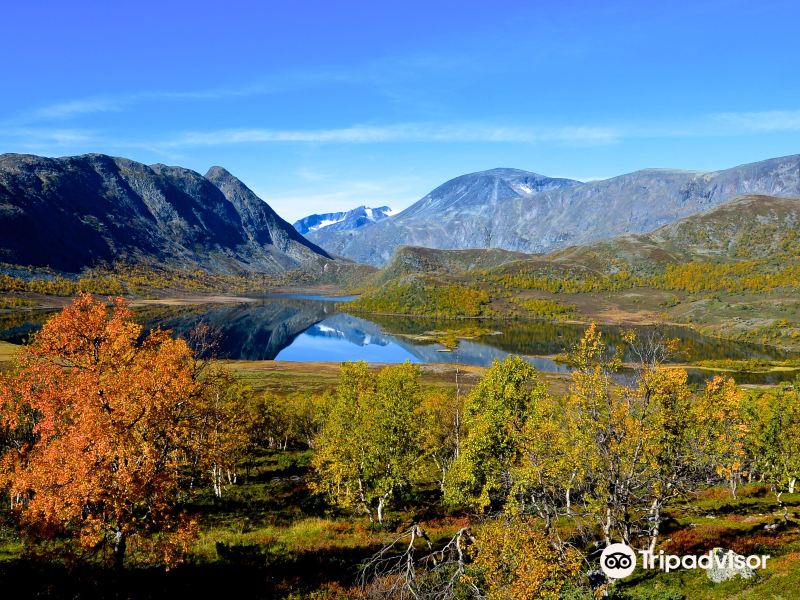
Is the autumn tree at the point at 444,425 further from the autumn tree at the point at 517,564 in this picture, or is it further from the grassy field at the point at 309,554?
the autumn tree at the point at 517,564

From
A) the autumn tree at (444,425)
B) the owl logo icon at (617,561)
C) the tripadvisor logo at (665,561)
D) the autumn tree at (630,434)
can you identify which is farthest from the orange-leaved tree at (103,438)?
the autumn tree at (444,425)

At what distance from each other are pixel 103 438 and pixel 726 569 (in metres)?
29.9

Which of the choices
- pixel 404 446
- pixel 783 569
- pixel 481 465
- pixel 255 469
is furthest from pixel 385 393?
pixel 255 469

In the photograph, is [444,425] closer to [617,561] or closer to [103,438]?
[617,561]

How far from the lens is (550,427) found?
28234 millimetres

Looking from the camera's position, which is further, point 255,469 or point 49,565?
point 255,469

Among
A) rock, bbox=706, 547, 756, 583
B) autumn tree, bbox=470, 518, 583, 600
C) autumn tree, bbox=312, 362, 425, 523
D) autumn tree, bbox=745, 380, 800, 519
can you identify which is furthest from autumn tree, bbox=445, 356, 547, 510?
autumn tree, bbox=745, 380, 800, 519

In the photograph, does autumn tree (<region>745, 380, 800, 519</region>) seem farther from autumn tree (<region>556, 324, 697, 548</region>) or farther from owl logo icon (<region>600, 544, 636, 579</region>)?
owl logo icon (<region>600, 544, 636, 579</region>)

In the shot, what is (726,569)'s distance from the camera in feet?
79.0

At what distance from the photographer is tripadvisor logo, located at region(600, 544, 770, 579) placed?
22.2 m

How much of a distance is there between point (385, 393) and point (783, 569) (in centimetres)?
2857

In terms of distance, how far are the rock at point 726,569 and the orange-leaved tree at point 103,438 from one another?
25.4 metres

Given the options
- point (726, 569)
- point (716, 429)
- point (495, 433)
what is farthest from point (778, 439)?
point (726, 569)

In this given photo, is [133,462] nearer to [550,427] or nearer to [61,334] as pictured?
[61,334]
